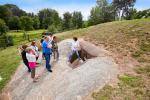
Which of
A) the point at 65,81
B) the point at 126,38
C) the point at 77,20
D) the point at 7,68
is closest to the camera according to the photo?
the point at 65,81

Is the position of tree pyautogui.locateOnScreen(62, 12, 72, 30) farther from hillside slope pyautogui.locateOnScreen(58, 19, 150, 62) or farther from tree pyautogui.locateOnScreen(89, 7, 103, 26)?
hillside slope pyautogui.locateOnScreen(58, 19, 150, 62)

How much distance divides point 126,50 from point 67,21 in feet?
182

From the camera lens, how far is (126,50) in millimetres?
18594

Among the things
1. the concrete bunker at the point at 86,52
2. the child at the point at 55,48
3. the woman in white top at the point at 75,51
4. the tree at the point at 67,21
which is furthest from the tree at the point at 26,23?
the woman in white top at the point at 75,51

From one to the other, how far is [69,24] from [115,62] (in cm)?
5381

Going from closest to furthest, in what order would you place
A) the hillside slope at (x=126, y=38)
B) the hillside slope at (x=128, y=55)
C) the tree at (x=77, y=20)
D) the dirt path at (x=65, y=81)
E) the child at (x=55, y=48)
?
the hillside slope at (x=128, y=55) < the dirt path at (x=65, y=81) < the child at (x=55, y=48) < the hillside slope at (x=126, y=38) < the tree at (x=77, y=20)

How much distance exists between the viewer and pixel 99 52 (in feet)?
60.4

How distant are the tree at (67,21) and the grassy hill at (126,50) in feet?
142

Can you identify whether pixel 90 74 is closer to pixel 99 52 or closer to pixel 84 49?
pixel 99 52

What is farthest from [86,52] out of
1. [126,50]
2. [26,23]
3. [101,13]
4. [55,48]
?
[26,23]

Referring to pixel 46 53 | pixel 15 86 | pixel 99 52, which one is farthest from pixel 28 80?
pixel 99 52

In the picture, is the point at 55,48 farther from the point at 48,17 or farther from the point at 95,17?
the point at 48,17

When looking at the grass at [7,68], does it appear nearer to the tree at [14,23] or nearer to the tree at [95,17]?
the tree at [95,17]

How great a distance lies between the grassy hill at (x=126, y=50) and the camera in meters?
12.7
